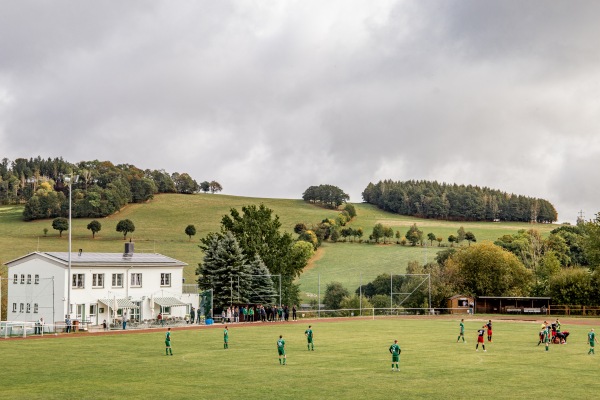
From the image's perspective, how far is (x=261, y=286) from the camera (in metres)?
83.8

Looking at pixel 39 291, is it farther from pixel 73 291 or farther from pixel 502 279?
pixel 502 279

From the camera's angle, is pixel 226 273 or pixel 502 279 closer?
pixel 226 273

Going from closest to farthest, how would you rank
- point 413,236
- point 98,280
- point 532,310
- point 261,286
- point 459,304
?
point 98,280 < point 261,286 < point 532,310 < point 459,304 < point 413,236

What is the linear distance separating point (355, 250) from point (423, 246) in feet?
55.2

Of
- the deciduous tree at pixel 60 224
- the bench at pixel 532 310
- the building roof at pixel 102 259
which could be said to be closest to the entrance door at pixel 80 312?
A: the building roof at pixel 102 259

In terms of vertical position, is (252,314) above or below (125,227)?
below

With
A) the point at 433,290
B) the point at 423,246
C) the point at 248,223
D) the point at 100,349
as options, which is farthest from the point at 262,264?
the point at 423,246

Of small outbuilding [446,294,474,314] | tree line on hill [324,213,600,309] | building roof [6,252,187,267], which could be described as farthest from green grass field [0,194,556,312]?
building roof [6,252,187,267]

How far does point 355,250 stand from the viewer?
479 feet

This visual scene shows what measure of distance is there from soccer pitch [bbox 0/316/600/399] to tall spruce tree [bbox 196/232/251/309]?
2669 centimetres

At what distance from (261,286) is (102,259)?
20215 millimetres

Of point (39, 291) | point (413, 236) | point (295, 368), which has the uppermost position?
point (413, 236)

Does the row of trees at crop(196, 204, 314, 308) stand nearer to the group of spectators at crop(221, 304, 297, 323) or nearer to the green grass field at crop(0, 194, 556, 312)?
the group of spectators at crop(221, 304, 297, 323)

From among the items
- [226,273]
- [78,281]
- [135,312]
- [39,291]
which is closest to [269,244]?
[226,273]
